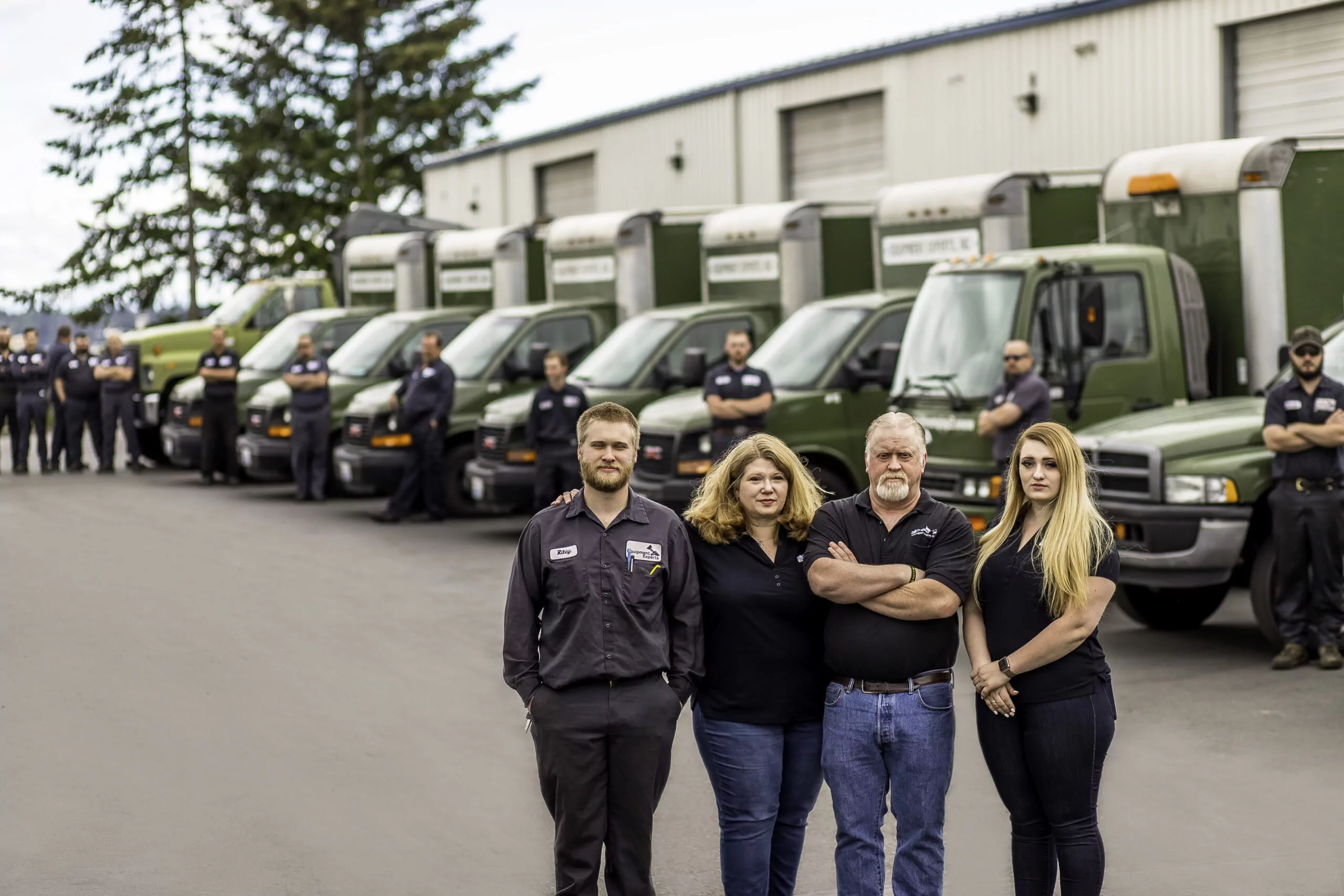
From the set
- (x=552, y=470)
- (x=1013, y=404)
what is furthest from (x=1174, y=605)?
(x=552, y=470)

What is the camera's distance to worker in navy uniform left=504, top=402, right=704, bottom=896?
5.08 m

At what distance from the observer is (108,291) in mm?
52062

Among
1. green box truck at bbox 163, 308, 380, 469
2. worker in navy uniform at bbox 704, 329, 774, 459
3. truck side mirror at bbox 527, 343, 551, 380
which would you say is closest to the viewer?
worker in navy uniform at bbox 704, 329, 774, 459

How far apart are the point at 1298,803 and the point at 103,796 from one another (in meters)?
4.90

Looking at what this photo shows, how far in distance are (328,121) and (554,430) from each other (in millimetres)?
37174

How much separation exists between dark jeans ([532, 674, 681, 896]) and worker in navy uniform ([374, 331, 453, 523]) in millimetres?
12617

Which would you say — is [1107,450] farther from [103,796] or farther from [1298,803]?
[103,796]

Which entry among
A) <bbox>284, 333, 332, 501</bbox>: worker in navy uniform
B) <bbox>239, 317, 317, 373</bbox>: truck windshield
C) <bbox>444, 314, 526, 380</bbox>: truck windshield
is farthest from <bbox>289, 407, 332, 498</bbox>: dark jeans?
<bbox>239, 317, 317, 373</bbox>: truck windshield

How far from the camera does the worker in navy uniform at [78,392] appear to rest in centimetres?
2444

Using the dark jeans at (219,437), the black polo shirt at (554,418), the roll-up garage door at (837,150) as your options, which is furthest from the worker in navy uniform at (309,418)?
the roll-up garage door at (837,150)

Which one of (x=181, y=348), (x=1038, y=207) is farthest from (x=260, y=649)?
Result: (x=181, y=348)

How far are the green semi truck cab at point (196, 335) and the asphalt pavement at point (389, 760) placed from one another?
38.9ft

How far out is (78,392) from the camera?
24.5m

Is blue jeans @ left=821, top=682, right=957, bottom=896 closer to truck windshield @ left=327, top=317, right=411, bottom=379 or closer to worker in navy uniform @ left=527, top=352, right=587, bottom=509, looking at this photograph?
worker in navy uniform @ left=527, top=352, right=587, bottom=509
